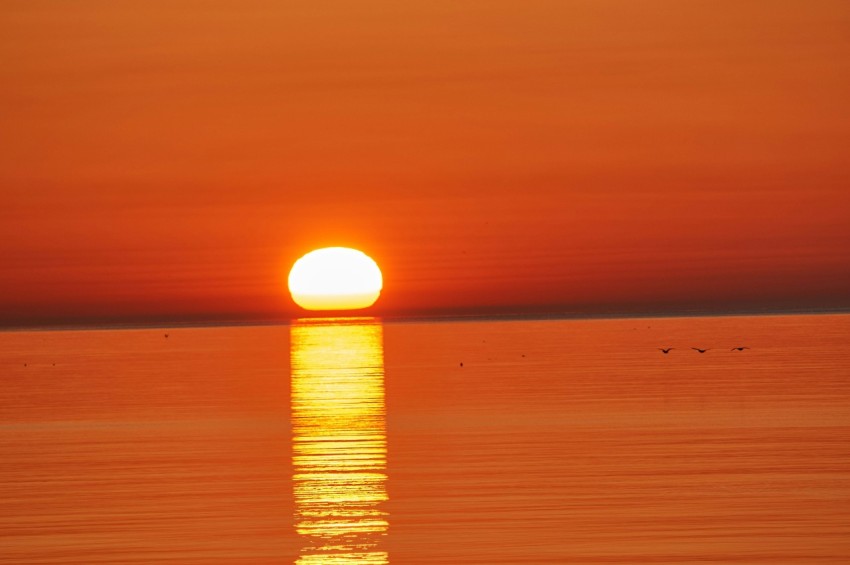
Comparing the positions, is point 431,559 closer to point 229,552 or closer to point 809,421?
point 229,552

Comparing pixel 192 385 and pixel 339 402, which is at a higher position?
pixel 192 385

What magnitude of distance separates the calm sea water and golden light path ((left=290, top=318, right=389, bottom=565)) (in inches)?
2.2

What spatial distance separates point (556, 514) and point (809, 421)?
1181 cm

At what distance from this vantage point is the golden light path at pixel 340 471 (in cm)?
1403

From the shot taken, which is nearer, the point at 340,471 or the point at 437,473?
the point at 437,473

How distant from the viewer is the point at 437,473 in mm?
19562

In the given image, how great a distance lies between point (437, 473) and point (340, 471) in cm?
168

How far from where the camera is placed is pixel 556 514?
1566 centimetres

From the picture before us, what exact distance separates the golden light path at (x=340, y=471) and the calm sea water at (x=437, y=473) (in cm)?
6

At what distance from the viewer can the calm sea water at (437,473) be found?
45.8 ft

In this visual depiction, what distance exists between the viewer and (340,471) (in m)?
20.1

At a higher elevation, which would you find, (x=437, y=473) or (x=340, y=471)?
(x=340, y=471)

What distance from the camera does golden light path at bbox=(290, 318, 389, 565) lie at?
14.0 m

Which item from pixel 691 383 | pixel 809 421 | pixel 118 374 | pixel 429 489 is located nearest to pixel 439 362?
pixel 118 374
